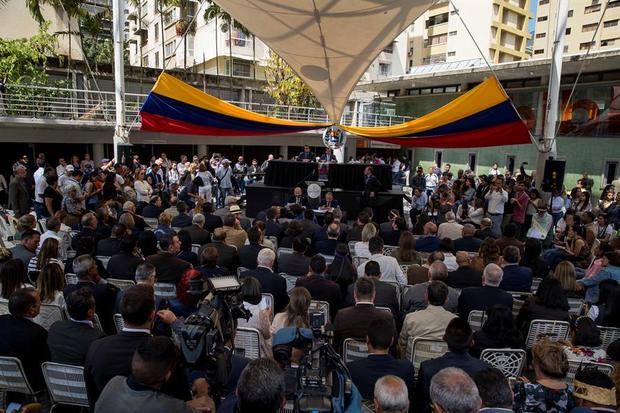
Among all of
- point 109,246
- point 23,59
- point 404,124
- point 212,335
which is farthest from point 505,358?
point 23,59

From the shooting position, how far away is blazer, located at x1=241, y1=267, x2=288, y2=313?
165 inches

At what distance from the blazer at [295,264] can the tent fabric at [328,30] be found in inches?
171

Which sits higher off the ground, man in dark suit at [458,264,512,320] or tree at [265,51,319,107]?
tree at [265,51,319,107]

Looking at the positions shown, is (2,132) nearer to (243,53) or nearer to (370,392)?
(370,392)

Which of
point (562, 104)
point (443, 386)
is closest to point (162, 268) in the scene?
point (443, 386)

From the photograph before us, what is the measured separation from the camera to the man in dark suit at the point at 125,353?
2.24m

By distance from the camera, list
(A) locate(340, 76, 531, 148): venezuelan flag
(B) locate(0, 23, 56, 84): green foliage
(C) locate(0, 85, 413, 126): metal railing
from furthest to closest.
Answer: (B) locate(0, 23, 56, 84): green foliage < (C) locate(0, 85, 413, 126): metal railing < (A) locate(340, 76, 531, 148): venezuelan flag

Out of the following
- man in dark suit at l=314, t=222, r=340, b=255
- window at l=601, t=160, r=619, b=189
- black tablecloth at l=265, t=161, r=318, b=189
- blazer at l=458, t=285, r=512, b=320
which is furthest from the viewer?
window at l=601, t=160, r=619, b=189

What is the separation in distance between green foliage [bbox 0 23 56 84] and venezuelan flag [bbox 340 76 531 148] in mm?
13420

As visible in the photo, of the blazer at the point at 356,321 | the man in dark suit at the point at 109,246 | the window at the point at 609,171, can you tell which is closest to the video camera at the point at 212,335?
the blazer at the point at 356,321

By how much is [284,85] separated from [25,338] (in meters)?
22.0

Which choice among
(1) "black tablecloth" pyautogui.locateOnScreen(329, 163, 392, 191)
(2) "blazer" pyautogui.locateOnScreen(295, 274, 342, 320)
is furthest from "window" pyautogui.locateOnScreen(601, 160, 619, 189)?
(2) "blazer" pyautogui.locateOnScreen(295, 274, 342, 320)

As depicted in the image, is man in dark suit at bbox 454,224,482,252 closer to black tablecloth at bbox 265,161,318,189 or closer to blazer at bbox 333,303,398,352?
blazer at bbox 333,303,398,352

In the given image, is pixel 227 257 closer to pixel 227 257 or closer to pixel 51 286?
pixel 227 257
